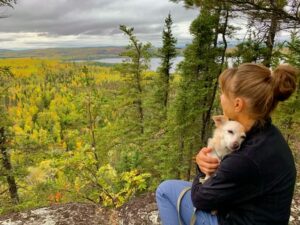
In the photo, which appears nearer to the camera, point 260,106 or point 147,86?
point 260,106

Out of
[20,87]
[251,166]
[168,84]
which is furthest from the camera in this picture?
[20,87]

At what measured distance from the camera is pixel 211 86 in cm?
1702

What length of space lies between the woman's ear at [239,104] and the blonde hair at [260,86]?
0.03m

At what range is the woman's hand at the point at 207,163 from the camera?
2.58 m

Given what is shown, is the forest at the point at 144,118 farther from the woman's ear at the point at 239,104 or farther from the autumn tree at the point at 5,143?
the woman's ear at the point at 239,104

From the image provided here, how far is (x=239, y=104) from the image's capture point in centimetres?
231

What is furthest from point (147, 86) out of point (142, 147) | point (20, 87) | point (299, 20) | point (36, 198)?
point (20, 87)

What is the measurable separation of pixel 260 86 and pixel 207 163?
76 cm

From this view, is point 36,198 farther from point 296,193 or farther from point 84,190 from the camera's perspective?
point 296,193

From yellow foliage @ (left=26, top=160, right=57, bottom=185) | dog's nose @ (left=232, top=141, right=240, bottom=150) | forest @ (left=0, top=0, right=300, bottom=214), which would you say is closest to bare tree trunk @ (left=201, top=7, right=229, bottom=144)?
forest @ (left=0, top=0, right=300, bottom=214)

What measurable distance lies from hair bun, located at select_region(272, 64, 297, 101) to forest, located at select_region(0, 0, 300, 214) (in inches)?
138

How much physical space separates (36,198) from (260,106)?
1096 cm

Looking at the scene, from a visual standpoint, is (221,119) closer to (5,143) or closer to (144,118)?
(5,143)

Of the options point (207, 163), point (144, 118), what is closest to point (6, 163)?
point (144, 118)
